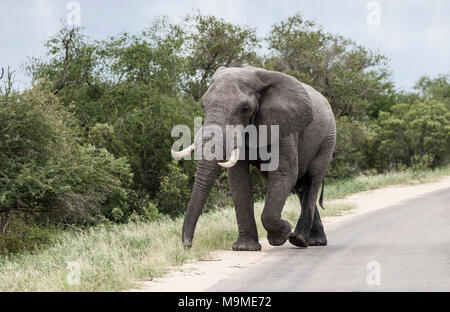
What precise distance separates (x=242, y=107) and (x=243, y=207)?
1.67 metres

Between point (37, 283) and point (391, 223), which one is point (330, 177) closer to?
point (391, 223)

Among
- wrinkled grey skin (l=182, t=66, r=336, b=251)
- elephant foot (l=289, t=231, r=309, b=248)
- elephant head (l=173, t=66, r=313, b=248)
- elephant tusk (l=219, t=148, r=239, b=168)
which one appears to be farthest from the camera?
elephant foot (l=289, t=231, r=309, b=248)

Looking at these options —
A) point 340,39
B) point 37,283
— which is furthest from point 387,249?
point 340,39

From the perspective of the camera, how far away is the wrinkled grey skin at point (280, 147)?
952 centimetres

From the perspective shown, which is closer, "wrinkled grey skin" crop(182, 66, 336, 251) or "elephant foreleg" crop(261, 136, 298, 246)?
"wrinkled grey skin" crop(182, 66, 336, 251)

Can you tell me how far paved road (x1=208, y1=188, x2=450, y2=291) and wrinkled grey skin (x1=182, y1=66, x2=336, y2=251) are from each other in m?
0.45

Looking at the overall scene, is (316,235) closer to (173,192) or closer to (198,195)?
(198,195)

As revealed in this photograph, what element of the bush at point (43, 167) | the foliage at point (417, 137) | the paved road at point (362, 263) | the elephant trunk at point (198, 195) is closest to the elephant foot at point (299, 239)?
the paved road at point (362, 263)

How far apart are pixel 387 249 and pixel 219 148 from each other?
3.10 metres

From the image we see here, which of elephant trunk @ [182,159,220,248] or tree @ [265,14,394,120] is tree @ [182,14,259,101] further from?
elephant trunk @ [182,159,220,248]

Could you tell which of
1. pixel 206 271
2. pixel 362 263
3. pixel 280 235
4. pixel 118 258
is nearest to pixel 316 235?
pixel 280 235

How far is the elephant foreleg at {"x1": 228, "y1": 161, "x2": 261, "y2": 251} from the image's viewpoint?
1029 centimetres

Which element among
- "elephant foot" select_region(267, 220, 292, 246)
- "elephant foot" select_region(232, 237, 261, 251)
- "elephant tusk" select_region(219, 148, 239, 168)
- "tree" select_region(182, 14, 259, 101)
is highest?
"tree" select_region(182, 14, 259, 101)

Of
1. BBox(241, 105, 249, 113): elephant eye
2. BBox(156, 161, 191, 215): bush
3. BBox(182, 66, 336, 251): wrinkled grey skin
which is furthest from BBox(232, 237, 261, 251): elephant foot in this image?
BBox(156, 161, 191, 215): bush
